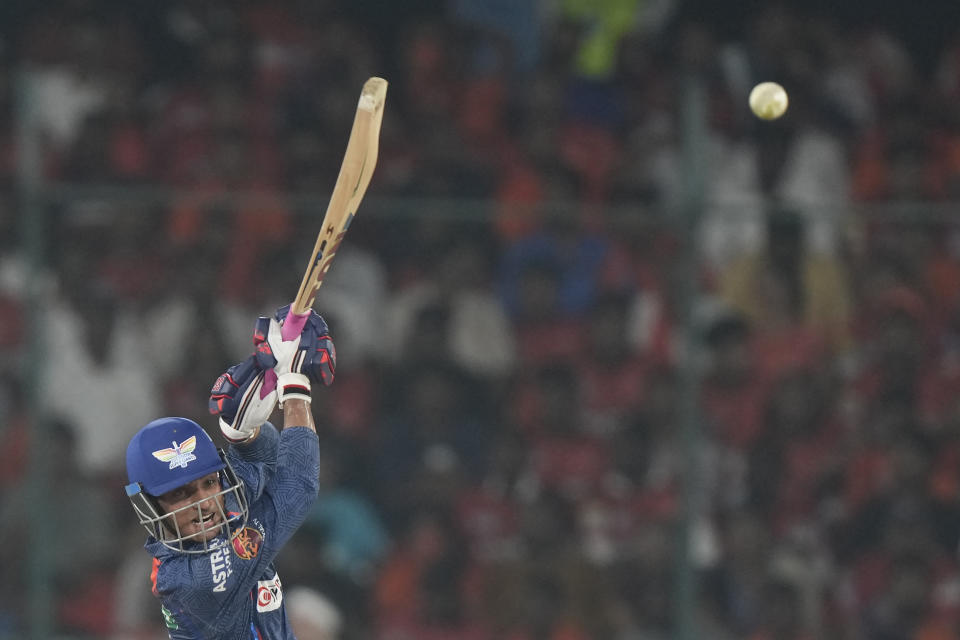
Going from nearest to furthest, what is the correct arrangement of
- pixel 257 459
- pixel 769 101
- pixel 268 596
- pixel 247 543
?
pixel 247 543 < pixel 268 596 < pixel 257 459 < pixel 769 101

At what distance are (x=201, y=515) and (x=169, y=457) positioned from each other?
0.59 ft

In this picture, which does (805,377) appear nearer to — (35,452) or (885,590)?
(885,590)

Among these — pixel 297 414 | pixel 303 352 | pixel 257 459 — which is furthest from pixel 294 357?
pixel 257 459

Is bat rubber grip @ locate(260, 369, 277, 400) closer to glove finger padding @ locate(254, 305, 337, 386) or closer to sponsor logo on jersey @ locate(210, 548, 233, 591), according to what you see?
glove finger padding @ locate(254, 305, 337, 386)

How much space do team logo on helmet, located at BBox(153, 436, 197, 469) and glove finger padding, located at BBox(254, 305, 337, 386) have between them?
365mm

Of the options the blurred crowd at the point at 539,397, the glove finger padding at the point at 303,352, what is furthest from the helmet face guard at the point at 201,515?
the blurred crowd at the point at 539,397

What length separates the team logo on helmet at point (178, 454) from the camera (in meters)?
4.30

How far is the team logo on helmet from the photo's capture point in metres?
4.30

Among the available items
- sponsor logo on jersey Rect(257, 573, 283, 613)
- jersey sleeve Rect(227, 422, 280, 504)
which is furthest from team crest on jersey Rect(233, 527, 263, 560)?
sponsor logo on jersey Rect(257, 573, 283, 613)

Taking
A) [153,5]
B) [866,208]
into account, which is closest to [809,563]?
[866,208]

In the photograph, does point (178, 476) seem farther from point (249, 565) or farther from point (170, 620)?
Answer: point (170, 620)

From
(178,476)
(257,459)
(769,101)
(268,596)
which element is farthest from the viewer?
(769,101)

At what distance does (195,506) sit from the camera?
14.1ft

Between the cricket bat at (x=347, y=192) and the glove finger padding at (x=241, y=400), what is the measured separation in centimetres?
3
